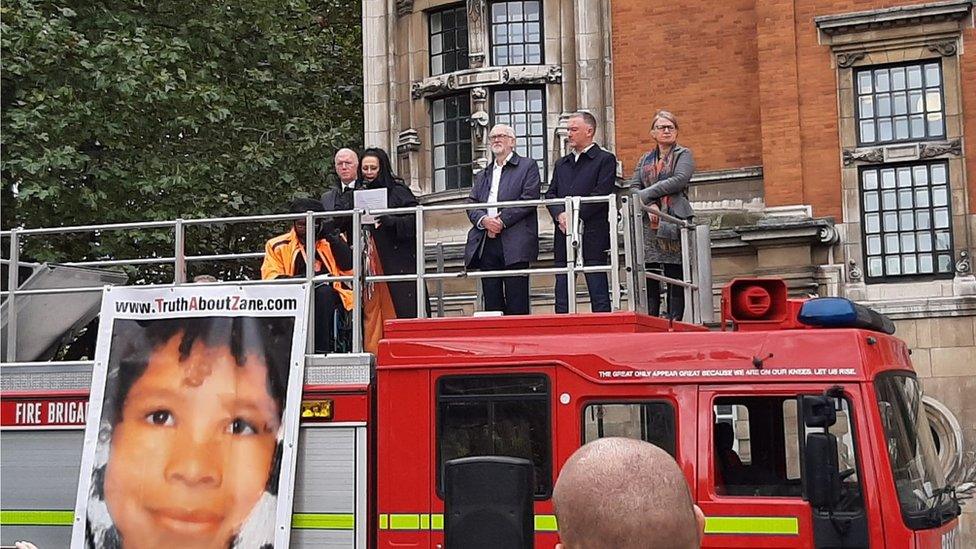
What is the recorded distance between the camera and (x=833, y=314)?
8.34m

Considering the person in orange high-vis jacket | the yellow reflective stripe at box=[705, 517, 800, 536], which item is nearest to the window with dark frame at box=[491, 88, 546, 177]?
the person in orange high-vis jacket

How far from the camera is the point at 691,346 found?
27.0 ft

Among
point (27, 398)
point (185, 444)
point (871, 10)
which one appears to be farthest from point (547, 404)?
point (871, 10)

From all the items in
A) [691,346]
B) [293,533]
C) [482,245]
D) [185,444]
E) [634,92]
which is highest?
[634,92]

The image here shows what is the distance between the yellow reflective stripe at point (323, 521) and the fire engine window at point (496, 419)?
2.18ft

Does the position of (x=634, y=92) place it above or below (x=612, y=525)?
above

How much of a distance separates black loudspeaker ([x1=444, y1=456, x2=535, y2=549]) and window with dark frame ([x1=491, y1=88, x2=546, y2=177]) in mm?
15207

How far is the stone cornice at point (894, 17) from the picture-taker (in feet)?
64.1

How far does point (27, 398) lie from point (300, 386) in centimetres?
215

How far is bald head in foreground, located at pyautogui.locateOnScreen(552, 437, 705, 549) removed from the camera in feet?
9.91

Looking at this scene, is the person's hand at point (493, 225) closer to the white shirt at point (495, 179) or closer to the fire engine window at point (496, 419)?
the white shirt at point (495, 179)

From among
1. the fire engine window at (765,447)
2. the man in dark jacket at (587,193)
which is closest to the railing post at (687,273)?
the man in dark jacket at (587,193)

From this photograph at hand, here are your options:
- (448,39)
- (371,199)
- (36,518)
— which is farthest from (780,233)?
(36,518)

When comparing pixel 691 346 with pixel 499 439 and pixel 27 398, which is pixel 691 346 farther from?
pixel 27 398
